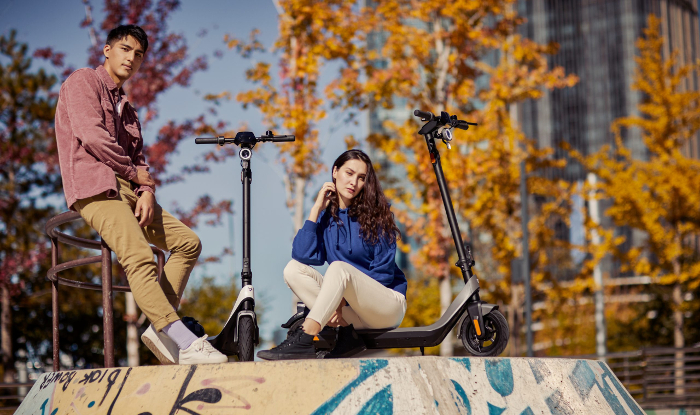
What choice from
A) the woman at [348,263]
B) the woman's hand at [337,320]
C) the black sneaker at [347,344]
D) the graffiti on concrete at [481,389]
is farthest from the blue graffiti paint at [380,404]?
the woman's hand at [337,320]

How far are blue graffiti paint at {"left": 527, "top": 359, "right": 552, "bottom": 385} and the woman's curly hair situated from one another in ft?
3.67

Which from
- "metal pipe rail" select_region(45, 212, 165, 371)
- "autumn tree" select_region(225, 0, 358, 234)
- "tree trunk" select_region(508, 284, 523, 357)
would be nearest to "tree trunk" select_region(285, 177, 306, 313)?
"autumn tree" select_region(225, 0, 358, 234)

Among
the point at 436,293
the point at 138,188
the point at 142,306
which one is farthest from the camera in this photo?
the point at 436,293

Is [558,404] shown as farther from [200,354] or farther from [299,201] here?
[299,201]

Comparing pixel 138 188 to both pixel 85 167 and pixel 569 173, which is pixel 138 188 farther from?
pixel 569 173

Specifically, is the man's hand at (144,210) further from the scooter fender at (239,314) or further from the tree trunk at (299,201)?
the tree trunk at (299,201)

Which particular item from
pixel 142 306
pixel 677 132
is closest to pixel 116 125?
pixel 142 306

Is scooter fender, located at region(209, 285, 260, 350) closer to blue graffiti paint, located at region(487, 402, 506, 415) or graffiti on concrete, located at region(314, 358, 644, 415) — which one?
graffiti on concrete, located at region(314, 358, 644, 415)

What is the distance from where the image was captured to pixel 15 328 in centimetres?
1870

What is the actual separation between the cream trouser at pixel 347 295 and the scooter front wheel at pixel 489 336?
1.37 ft

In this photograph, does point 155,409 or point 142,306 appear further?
point 142,306

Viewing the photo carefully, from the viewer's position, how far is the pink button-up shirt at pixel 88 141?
3.64 metres

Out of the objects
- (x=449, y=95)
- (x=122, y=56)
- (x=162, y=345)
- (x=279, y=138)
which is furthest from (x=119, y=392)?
(x=449, y=95)

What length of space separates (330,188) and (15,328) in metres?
17.7
